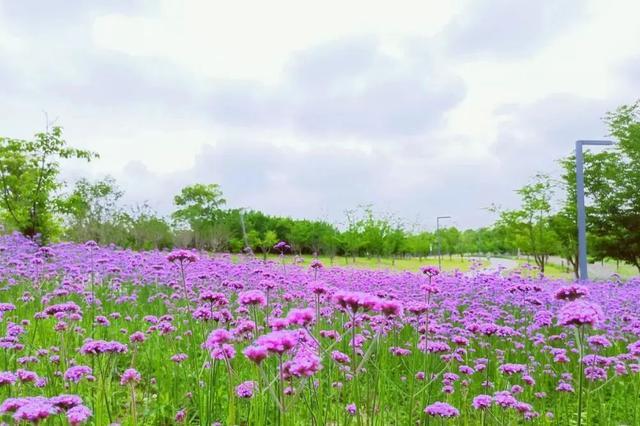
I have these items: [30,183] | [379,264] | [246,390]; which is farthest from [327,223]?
[246,390]

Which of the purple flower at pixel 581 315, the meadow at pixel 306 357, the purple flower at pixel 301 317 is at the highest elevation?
the purple flower at pixel 581 315

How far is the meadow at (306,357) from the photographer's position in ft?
10.9

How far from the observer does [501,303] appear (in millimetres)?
10648

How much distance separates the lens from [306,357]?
9.70 ft

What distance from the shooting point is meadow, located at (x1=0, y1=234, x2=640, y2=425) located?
333cm

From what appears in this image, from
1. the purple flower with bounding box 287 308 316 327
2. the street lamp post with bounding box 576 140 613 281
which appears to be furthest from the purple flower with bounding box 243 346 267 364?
the street lamp post with bounding box 576 140 613 281

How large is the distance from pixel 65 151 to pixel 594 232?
30.3m

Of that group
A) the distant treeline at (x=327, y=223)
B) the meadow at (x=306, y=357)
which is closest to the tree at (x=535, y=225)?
the distant treeline at (x=327, y=223)

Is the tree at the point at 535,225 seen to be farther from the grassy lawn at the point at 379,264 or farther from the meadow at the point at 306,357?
the meadow at the point at 306,357

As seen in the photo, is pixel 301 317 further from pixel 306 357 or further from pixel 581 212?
pixel 581 212

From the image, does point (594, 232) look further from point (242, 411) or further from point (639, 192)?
point (242, 411)

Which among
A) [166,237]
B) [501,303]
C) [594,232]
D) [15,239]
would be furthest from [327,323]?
[166,237]

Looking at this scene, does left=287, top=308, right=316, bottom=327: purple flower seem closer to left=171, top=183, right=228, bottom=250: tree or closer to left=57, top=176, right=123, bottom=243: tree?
left=57, top=176, right=123, bottom=243: tree

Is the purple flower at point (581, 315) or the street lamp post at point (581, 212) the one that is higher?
the street lamp post at point (581, 212)
